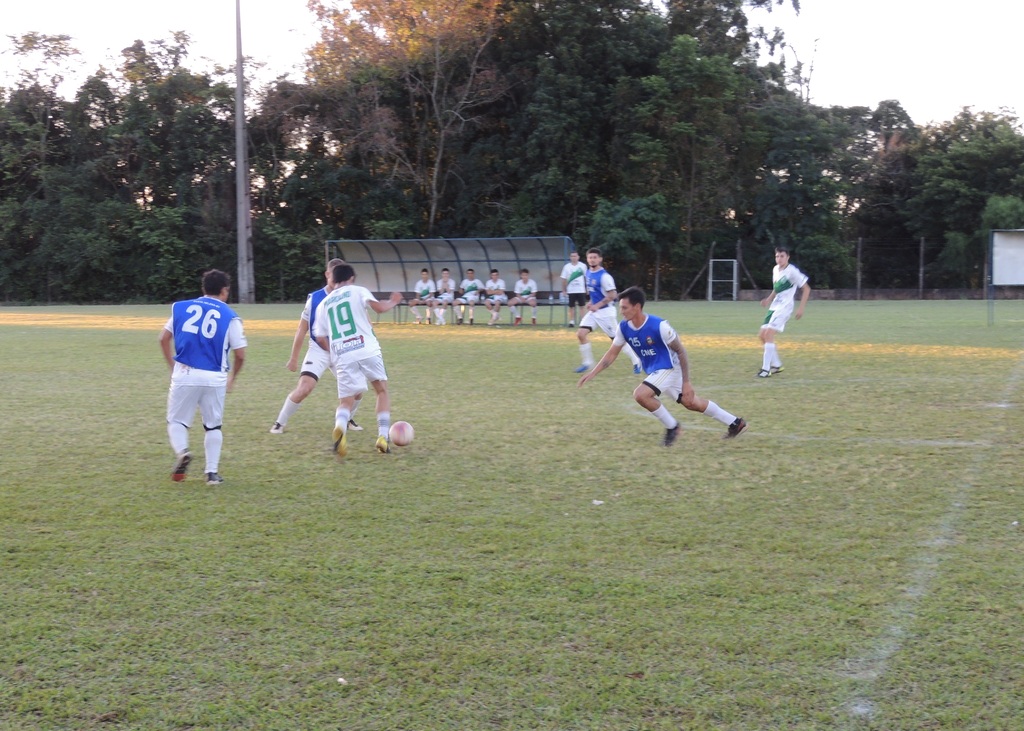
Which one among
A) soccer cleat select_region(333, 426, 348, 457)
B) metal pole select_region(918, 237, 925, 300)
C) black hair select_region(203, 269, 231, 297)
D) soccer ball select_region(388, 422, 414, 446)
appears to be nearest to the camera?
black hair select_region(203, 269, 231, 297)

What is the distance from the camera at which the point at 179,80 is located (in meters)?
44.3

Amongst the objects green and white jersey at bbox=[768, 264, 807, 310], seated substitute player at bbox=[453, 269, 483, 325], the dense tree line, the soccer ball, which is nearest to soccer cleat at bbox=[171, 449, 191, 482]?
the soccer ball

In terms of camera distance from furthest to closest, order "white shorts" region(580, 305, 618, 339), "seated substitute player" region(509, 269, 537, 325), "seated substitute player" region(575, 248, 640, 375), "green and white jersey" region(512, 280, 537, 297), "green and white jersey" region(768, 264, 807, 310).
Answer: "green and white jersey" region(512, 280, 537, 297) → "seated substitute player" region(509, 269, 537, 325) → "white shorts" region(580, 305, 618, 339) → "seated substitute player" region(575, 248, 640, 375) → "green and white jersey" region(768, 264, 807, 310)

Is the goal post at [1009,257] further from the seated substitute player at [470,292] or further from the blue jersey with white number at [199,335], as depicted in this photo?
the blue jersey with white number at [199,335]

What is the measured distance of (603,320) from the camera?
1523 cm

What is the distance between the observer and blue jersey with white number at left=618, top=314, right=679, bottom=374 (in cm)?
841

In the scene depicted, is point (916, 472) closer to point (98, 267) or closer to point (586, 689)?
point (586, 689)

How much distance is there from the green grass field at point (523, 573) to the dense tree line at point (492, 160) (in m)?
31.2

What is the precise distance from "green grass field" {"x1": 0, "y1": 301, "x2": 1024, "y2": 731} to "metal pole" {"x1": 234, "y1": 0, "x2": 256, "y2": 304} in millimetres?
31150

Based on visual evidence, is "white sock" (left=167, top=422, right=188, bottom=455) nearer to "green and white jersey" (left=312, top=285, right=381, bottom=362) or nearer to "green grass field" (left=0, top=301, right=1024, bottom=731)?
"green grass field" (left=0, top=301, right=1024, bottom=731)

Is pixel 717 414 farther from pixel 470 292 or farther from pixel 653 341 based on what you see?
pixel 470 292

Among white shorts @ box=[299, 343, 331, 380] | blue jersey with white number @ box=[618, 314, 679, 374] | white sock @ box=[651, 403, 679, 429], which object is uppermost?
blue jersey with white number @ box=[618, 314, 679, 374]

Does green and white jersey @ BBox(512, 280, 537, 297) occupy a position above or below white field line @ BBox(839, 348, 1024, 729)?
above

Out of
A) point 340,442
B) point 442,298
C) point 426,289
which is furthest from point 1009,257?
point 340,442
